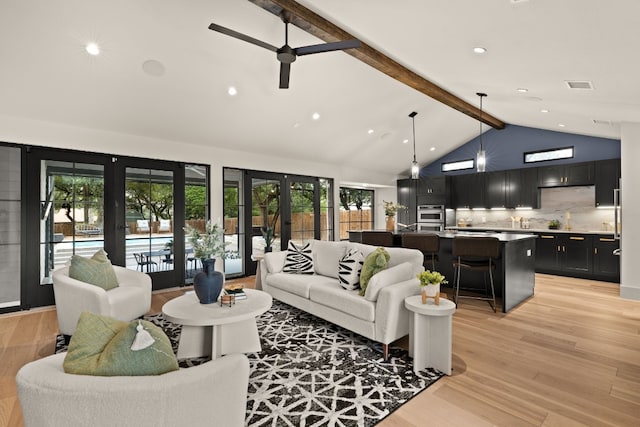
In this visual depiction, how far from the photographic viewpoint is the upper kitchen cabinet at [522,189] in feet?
21.8

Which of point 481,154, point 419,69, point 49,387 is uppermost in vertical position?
point 419,69

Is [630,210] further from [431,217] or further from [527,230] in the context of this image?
[431,217]

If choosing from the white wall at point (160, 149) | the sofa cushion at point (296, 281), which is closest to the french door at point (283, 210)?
the white wall at point (160, 149)

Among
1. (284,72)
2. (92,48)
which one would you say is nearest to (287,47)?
(284,72)

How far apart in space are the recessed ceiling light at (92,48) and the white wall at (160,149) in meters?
1.48

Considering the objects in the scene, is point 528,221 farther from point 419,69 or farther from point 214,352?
point 214,352

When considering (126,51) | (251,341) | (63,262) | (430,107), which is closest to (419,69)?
(430,107)

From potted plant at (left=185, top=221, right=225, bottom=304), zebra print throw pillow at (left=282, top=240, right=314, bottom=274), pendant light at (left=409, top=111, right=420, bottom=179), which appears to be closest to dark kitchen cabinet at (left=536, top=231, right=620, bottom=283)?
pendant light at (left=409, top=111, right=420, bottom=179)

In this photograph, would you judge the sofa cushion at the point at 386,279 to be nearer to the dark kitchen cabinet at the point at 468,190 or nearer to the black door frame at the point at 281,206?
the black door frame at the point at 281,206

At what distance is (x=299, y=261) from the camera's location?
4230 millimetres

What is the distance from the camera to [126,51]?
11.3ft

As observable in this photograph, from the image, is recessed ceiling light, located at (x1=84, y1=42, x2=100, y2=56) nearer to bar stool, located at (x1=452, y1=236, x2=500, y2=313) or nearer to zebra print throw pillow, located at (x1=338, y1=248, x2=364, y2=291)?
zebra print throw pillow, located at (x1=338, y1=248, x2=364, y2=291)

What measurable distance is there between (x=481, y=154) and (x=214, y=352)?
461 centimetres

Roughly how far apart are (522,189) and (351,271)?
5.36 meters
